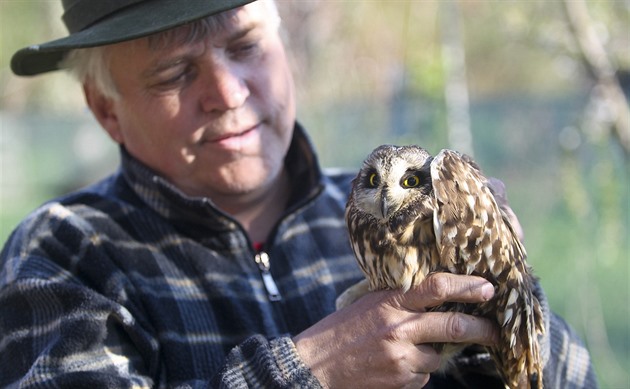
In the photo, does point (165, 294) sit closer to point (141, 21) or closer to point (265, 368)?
point (265, 368)

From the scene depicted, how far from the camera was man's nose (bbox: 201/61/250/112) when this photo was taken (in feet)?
6.40

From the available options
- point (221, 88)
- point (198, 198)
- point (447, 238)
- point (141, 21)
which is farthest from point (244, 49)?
point (447, 238)

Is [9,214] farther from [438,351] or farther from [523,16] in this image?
[438,351]

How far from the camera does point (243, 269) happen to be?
2.03 m

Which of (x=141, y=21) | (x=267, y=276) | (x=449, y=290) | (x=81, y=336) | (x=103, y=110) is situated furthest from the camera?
(x=103, y=110)

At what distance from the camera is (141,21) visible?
1838 mm

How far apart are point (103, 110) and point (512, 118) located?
6.34m

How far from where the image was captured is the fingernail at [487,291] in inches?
62.6

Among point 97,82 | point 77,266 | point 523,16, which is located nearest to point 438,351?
point 77,266

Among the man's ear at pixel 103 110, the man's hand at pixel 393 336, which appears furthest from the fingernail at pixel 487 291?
the man's ear at pixel 103 110

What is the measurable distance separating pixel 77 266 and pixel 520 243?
3.55ft

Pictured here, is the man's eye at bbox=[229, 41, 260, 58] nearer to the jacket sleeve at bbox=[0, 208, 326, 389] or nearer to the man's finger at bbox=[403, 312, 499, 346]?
the jacket sleeve at bbox=[0, 208, 326, 389]

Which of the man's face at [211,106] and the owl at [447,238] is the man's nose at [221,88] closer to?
the man's face at [211,106]

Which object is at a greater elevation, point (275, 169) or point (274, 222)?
point (275, 169)
